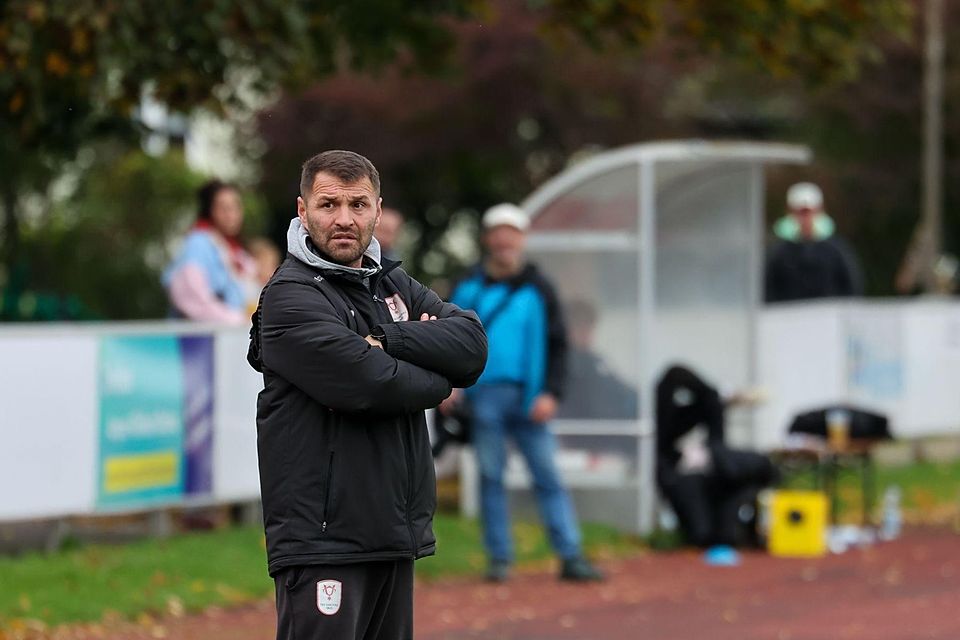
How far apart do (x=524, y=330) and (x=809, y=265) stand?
6079 millimetres

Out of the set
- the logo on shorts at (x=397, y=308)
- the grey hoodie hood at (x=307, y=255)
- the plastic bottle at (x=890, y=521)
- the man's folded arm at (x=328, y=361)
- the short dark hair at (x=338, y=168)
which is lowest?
the plastic bottle at (x=890, y=521)

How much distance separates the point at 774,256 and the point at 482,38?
7.77 m

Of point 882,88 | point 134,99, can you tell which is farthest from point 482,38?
point 134,99

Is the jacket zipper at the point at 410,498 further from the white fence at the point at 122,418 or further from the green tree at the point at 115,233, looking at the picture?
the green tree at the point at 115,233

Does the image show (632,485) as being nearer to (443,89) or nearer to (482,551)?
(482,551)

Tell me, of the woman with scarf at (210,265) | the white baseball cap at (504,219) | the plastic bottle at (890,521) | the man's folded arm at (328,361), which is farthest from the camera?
the plastic bottle at (890,521)

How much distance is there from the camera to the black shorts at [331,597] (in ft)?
16.7

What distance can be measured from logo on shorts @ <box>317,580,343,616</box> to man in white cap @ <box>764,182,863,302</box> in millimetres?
11469

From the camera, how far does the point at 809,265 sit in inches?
632

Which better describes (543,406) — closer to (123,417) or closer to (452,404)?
(452,404)

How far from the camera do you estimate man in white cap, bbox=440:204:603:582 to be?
34.7ft

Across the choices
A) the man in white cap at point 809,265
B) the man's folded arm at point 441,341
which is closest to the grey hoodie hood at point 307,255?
the man's folded arm at point 441,341

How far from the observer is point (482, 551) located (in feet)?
38.0

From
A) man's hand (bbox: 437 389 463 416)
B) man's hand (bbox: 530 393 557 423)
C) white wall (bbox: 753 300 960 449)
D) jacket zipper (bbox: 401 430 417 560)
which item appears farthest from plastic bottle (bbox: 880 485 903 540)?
jacket zipper (bbox: 401 430 417 560)
